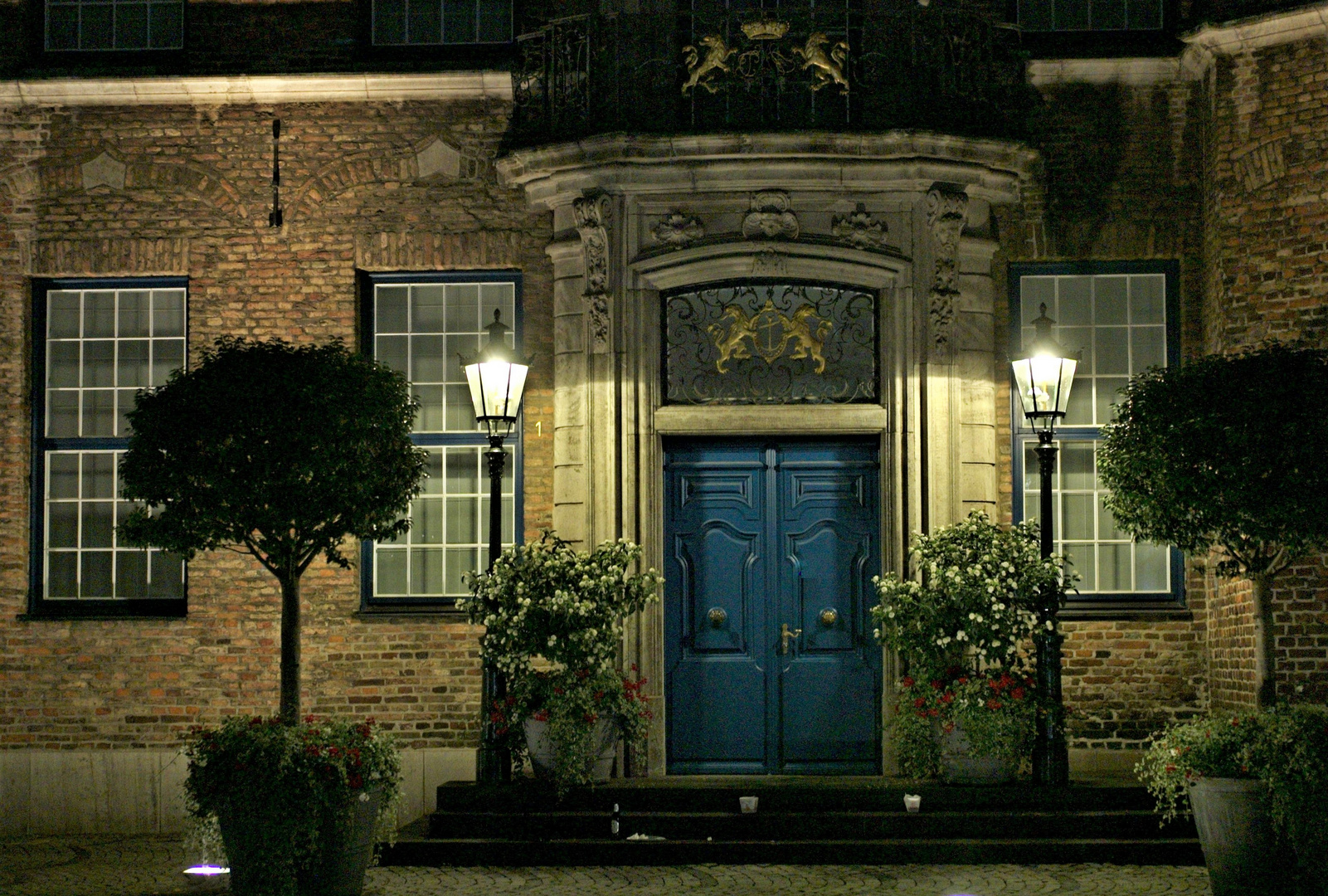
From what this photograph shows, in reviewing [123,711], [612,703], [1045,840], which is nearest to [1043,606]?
[1045,840]

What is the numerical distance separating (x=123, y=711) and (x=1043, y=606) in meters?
6.80

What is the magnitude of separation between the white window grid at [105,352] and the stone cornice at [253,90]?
148 centimetres

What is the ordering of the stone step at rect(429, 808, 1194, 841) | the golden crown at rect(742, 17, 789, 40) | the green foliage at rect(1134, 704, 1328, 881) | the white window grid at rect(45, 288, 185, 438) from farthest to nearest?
the white window grid at rect(45, 288, 185, 438), the golden crown at rect(742, 17, 789, 40), the stone step at rect(429, 808, 1194, 841), the green foliage at rect(1134, 704, 1328, 881)

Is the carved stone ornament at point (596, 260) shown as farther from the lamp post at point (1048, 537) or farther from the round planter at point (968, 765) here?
the round planter at point (968, 765)

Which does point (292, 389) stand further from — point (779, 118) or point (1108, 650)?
point (1108, 650)

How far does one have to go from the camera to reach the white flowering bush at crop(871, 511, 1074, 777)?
33.8 ft

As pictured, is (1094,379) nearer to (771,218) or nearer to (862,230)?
(862,230)

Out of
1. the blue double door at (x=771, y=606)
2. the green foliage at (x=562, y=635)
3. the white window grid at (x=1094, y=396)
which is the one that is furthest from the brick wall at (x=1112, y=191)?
the green foliage at (x=562, y=635)

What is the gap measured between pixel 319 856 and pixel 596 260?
4810mm

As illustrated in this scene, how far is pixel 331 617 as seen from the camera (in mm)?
12219

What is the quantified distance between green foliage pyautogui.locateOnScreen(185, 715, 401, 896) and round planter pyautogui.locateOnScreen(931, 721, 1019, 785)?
3.72 meters

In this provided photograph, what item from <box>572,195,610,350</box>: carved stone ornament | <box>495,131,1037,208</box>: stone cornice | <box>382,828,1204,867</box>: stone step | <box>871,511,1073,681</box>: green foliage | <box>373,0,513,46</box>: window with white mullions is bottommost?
<box>382,828,1204,867</box>: stone step

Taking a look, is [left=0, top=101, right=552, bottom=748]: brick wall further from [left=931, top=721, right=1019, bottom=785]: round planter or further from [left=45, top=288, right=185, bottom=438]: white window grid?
[left=931, top=721, right=1019, bottom=785]: round planter

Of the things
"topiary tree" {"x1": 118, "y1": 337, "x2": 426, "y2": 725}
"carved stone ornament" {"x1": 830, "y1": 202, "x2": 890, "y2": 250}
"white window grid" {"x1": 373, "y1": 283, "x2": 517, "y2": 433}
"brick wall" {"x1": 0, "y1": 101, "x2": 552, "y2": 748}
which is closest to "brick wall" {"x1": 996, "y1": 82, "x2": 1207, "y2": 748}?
A: "carved stone ornament" {"x1": 830, "y1": 202, "x2": 890, "y2": 250}
